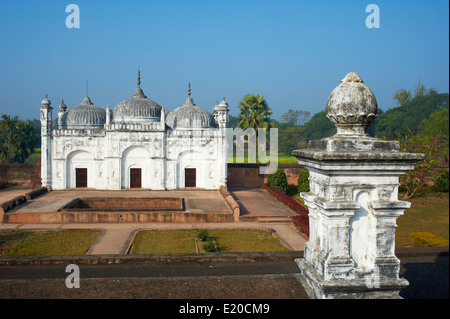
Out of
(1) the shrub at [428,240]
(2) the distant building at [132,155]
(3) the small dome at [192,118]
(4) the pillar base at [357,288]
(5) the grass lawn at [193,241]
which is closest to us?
(4) the pillar base at [357,288]

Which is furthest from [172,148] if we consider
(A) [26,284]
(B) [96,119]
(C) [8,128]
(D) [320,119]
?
(D) [320,119]

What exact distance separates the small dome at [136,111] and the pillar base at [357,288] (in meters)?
23.3

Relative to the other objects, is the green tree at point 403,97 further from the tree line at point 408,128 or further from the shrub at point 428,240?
the shrub at point 428,240

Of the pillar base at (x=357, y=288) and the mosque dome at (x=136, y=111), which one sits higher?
the mosque dome at (x=136, y=111)

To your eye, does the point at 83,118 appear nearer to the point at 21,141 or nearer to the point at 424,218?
the point at 21,141

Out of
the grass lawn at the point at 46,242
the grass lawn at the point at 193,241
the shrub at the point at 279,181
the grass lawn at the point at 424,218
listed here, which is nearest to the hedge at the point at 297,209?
the shrub at the point at 279,181

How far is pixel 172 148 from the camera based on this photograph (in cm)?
2464

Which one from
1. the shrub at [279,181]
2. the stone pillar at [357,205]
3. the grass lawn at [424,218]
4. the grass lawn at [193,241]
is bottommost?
the grass lawn at [193,241]

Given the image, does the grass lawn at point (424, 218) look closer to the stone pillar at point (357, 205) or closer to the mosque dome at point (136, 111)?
the stone pillar at point (357, 205)

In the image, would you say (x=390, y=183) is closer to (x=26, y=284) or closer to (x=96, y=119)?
(x=26, y=284)

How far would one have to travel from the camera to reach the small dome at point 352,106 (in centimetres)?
391

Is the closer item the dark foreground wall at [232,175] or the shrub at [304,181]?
the shrub at [304,181]

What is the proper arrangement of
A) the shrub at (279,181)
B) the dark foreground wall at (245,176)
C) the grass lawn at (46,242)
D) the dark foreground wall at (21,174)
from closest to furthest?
the grass lawn at (46,242), the shrub at (279,181), the dark foreground wall at (21,174), the dark foreground wall at (245,176)

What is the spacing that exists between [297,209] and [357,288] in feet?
49.5
